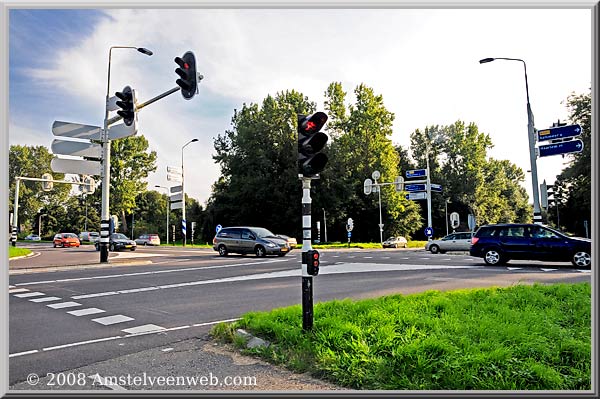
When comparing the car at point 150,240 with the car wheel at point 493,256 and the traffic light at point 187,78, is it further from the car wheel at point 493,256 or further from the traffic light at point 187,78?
the traffic light at point 187,78

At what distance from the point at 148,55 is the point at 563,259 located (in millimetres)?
15254

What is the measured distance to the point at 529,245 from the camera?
16875 mm

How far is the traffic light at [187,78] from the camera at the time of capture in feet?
31.7

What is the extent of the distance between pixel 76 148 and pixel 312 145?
1496 centimetres

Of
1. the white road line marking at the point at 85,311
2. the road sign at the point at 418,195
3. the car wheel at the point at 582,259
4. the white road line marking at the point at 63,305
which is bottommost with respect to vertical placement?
the white road line marking at the point at 63,305

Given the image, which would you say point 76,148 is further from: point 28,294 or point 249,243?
point 249,243

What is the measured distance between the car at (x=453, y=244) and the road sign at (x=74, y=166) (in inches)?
946

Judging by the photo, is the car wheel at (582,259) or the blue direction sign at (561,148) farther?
the car wheel at (582,259)

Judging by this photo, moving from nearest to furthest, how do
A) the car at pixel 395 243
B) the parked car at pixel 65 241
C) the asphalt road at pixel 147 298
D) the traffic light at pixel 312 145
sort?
the traffic light at pixel 312 145
the asphalt road at pixel 147 298
the parked car at pixel 65 241
the car at pixel 395 243

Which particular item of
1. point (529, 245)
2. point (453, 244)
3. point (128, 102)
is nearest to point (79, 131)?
point (128, 102)

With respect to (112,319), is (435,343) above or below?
above

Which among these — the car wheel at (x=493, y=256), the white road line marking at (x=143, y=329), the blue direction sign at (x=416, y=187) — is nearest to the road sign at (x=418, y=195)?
the blue direction sign at (x=416, y=187)

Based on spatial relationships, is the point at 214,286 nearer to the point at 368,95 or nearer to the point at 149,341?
the point at 149,341

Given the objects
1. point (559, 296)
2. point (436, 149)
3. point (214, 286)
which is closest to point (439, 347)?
point (559, 296)
